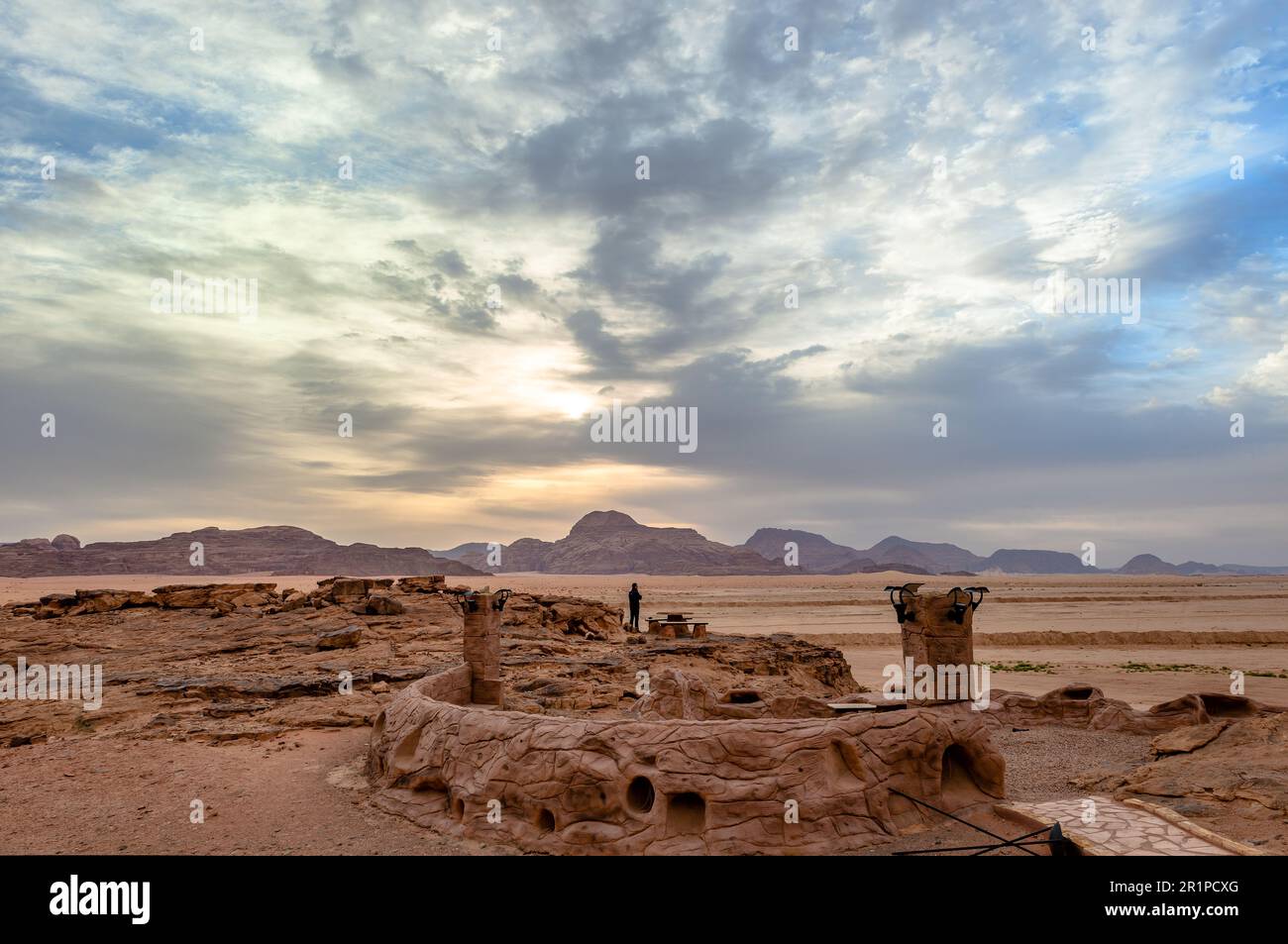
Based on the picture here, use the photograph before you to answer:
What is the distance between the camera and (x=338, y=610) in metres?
27.9

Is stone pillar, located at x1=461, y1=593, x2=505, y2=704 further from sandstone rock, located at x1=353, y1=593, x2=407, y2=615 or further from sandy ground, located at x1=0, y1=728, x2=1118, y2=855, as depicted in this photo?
sandstone rock, located at x1=353, y1=593, x2=407, y2=615

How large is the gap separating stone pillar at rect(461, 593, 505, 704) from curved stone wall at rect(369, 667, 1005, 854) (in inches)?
192

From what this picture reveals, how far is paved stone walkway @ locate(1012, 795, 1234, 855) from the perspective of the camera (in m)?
7.43

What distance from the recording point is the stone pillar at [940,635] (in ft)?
34.3

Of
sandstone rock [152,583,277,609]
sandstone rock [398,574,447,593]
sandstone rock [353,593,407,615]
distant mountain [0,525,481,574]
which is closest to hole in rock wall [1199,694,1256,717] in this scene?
sandstone rock [353,593,407,615]

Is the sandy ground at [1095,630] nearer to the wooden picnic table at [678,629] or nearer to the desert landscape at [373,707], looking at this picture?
the desert landscape at [373,707]

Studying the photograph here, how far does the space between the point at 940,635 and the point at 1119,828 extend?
2.98m

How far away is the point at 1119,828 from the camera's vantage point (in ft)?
26.7

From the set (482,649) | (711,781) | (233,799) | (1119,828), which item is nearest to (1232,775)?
(1119,828)

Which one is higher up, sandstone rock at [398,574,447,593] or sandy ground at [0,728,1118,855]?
sandstone rock at [398,574,447,593]

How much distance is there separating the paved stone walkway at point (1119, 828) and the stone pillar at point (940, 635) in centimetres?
184

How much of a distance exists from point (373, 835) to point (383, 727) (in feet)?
8.15
